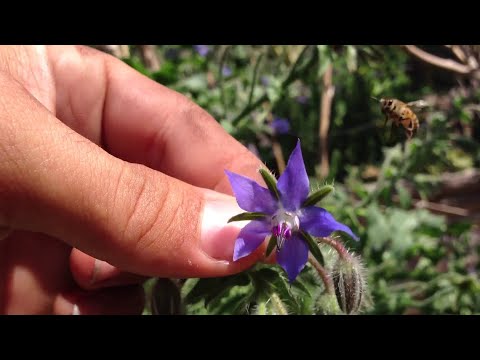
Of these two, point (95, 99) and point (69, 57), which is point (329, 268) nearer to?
point (95, 99)

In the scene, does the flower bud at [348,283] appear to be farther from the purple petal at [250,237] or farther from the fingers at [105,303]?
the fingers at [105,303]

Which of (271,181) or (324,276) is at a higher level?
(271,181)

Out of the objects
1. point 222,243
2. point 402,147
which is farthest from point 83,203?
point 402,147

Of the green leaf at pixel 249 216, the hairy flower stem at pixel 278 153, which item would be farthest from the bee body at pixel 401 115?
the hairy flower stem at pixel 278 153

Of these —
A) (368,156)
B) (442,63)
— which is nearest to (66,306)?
(442,63)

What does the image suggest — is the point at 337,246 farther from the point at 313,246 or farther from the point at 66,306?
the point at 66,306

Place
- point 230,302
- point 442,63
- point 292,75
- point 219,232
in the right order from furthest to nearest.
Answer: point 292,75 → point 442,63 → point 230,302 → point 219,232

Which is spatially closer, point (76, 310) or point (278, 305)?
point (278, 305)

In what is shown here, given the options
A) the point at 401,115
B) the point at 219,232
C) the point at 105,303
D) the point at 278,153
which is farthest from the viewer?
the point at 278,153
